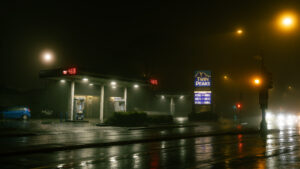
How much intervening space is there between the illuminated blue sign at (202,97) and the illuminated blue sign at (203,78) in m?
1.23

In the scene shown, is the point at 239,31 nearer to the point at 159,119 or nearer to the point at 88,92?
the point at 159,119

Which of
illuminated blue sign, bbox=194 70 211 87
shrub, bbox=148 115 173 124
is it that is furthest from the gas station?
illuminated blue sign, bbox=194 70 211 87

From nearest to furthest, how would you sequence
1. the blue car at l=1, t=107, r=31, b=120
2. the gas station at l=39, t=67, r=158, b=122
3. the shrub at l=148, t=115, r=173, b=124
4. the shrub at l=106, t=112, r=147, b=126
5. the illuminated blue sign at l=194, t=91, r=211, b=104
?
1. the shrub at l=106, t=112, r=147, b=126
2. the gas station at l=39, t=67, r=158, b=122
3. the blue car at l=1, t=107, r=31, b=120
4. the shrub at l=148, t=115, r=173, b=124
5. the illuminated blue sign at l=194, t=91, r=211, b=104

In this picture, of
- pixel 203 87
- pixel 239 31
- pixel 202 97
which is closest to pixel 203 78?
pixel 203 87

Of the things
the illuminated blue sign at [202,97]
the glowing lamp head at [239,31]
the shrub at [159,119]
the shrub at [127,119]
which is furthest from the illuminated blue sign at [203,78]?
the glowing lamp head at [239,31]

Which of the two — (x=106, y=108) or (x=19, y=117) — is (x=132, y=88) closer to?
(x=106, y=108)

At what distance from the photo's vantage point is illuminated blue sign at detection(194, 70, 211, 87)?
47438 millimetres

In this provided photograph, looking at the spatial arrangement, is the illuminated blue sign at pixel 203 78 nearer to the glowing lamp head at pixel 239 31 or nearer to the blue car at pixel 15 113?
the blue car at pixel 15 113

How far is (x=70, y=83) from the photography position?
Result: 145 feet

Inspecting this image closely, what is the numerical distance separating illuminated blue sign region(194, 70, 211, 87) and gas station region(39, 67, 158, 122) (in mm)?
7623

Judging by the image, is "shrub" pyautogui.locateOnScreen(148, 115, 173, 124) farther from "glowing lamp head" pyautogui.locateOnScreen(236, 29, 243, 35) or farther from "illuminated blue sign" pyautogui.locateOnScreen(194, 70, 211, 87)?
"glowing lamp head" pyautogui.locateOnScreen(236, 29, 243, 35)

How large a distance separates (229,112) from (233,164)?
7147cm

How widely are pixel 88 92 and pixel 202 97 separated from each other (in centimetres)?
1700

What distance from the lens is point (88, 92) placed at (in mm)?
45906
